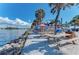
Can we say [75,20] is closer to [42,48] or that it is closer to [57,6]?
[57,6]

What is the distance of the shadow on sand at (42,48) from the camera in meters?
1.30

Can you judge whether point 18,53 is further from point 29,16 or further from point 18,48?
point 29,16

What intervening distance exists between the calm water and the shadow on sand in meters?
0.12

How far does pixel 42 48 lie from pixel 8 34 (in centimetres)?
28

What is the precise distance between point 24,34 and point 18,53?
15 centimetres

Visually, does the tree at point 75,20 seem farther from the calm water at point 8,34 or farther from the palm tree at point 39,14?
the calm water at point 8,34

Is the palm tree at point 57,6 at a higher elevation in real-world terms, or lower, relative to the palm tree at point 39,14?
higher

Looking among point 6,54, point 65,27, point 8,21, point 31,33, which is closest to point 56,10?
point 65,27

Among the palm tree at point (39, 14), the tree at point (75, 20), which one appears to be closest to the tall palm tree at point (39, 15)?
the palm tree at point (39, 14)

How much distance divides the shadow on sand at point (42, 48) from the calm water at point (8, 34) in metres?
0.12

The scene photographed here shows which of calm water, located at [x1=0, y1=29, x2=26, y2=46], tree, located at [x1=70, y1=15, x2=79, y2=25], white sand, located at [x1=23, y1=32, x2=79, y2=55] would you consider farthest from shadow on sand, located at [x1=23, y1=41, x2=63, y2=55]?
tree, located at [x1=70, y1=15, x2=79, y2=25]

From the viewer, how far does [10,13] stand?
1319mm
